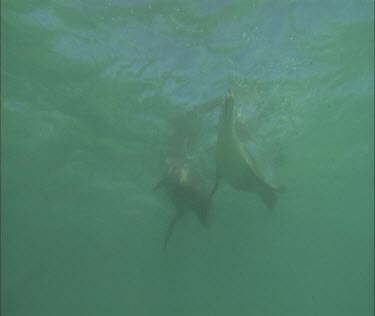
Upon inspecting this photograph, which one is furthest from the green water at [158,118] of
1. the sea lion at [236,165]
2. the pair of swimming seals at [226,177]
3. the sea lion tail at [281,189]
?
the sea lion tail at [281,189]

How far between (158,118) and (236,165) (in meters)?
9.46

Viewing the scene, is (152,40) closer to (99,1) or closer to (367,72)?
(99,1)

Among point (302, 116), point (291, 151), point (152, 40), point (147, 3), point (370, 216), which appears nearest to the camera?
point (147, 3)

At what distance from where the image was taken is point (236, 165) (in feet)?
38.9

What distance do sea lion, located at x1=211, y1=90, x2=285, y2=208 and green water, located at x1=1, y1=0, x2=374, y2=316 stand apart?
491 centimetres

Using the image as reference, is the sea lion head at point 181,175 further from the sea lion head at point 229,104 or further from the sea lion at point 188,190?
the sea lion head at point 229,104

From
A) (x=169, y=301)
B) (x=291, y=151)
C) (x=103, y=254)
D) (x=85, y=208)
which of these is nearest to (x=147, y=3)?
(x=291, y=151)

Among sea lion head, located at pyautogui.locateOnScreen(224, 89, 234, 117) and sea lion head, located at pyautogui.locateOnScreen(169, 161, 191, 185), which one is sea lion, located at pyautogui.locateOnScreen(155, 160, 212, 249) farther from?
sea lion head, located at pyautogui.locateOnScreen(224, 89, 234, 117)

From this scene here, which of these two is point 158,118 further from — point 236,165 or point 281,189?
point 281,189

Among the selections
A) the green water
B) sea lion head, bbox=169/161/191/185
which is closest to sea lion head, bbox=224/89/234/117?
the green water

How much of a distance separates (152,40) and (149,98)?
13.8 feet

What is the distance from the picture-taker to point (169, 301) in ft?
326

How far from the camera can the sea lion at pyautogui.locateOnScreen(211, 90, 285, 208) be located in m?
10.7

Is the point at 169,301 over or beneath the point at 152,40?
beneath
